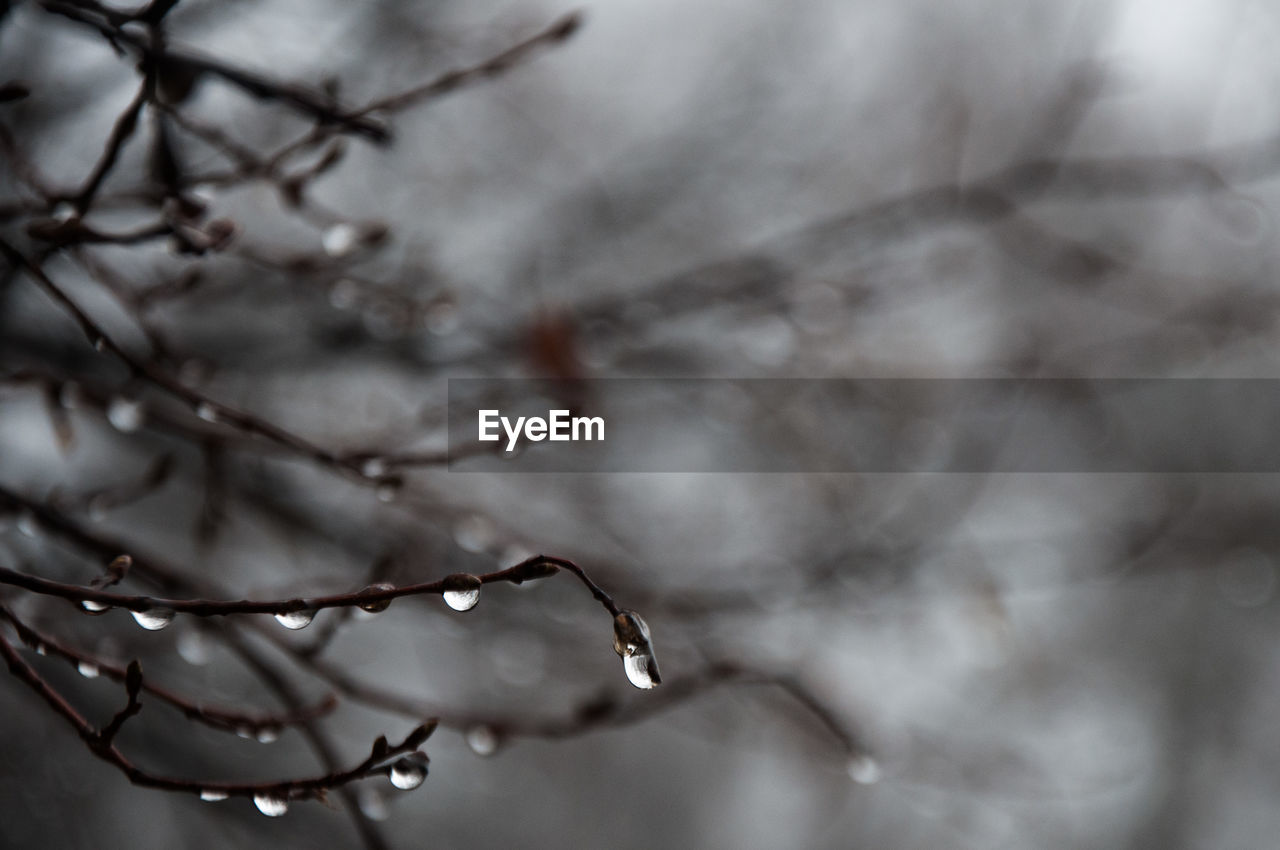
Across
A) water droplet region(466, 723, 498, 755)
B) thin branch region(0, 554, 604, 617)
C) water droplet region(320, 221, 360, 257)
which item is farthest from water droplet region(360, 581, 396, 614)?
water droplet region(320, 221, 360, 257)

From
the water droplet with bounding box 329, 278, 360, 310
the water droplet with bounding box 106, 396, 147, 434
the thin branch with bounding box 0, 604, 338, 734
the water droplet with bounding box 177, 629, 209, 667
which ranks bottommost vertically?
the thin branch with bounding box 0, 604, 338, 734

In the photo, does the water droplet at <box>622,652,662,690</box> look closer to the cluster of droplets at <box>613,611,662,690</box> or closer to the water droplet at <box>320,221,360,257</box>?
the cluster of droplets at <box>613,611,662,690</box>

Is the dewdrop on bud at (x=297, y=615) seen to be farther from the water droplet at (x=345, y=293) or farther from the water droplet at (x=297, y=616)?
the water droplet at (x=345, y=293)

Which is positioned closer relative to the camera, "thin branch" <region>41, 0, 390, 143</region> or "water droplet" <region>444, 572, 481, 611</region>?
"water droplet" <region>444, 572, 481, 611</region>

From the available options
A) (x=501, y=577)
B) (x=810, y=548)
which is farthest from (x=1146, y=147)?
(x=501, y=577)

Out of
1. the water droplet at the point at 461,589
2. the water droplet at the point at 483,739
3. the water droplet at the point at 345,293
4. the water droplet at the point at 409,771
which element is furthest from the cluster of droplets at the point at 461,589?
the water droplet at the point at 345,293
